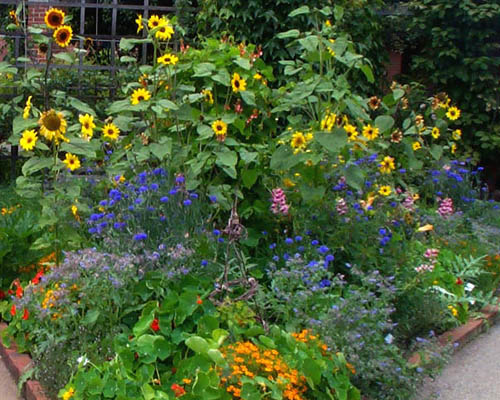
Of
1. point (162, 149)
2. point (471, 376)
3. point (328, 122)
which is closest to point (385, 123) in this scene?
point (328, 122)

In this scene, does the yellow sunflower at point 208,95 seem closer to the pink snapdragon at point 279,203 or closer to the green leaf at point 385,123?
the pink snapdragon at point 279,203

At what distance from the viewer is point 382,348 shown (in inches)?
146

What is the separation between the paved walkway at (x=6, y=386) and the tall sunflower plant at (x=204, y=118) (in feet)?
4.51

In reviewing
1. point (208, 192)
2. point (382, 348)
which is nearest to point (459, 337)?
point (382, 348)

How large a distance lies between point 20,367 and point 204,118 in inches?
76.1

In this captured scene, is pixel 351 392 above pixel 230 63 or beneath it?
beneath

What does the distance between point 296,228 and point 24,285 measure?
5.17 feet

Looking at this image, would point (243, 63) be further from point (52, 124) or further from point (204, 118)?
point (52, 124)

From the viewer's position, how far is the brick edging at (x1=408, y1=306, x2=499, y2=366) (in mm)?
4512

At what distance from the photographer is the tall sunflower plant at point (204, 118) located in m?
4.60

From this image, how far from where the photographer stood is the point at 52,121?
13.3 feet

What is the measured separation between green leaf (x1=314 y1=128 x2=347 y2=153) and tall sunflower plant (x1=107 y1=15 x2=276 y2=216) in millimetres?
455

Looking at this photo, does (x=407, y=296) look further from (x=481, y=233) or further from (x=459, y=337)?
(x=481, y=233)

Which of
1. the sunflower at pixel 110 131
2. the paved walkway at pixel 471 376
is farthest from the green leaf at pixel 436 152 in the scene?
the sunflower at pixel 110 131
